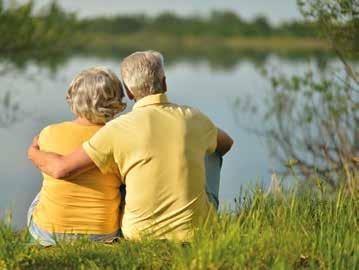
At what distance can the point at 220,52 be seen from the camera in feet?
161

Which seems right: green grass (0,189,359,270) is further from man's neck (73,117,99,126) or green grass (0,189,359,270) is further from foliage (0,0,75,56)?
foliage (0,0,75,56)

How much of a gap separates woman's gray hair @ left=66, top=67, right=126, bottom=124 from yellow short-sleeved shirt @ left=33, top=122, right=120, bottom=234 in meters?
0.10

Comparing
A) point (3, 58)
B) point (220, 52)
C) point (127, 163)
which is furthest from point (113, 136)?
point (220, 52)

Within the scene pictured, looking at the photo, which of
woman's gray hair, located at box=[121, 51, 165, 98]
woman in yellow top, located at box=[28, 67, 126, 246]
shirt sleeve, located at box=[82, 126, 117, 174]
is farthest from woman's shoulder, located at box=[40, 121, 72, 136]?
woman's gray hair, located at box=[121, 51, 165, 98]

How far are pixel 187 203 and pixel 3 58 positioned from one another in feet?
47.4

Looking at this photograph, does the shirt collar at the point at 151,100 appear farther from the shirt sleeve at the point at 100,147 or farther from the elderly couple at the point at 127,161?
the shirt sleeve at the point at 100,147

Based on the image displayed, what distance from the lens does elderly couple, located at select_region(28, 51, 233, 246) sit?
3.96 m

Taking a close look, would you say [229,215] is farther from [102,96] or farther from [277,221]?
[102,96]

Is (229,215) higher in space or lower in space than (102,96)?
lower

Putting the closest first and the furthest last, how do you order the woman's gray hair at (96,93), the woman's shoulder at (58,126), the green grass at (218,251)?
the green grass at (218,251) → the woman's gray hair at (96,93) → the woman's shoulder at (58,126)

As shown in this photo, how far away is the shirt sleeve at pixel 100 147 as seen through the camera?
3.91 metres

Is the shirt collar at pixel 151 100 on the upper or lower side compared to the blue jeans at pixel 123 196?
upper

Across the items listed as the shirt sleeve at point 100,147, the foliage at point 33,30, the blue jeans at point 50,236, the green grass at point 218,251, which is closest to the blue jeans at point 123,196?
the blue jeans at point 50,236

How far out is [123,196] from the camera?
4.31 metres
